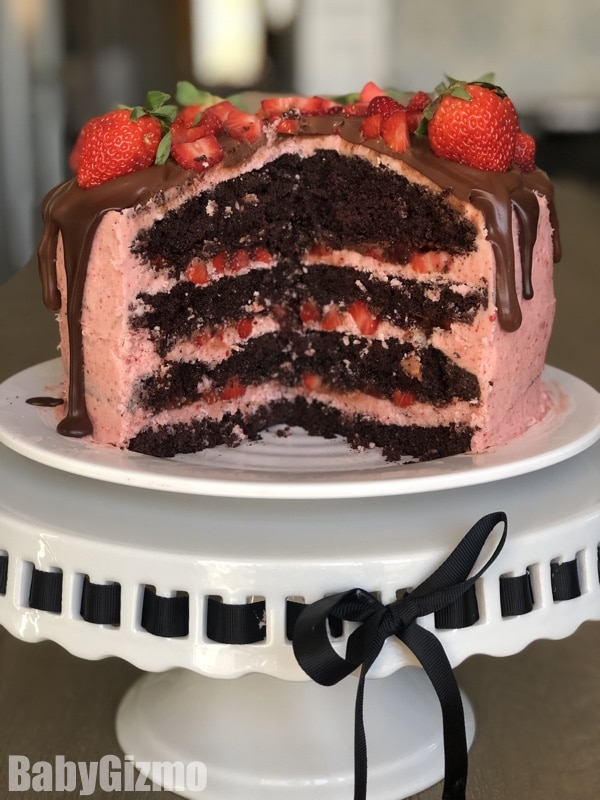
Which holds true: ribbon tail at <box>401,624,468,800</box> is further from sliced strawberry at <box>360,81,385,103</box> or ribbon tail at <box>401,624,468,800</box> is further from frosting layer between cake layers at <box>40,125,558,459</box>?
sliced strawberry at <box>360,81,385,103</box>

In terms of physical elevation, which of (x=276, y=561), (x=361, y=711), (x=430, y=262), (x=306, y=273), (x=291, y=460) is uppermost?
(x=430, y=262)

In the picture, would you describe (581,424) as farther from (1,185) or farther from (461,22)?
(461,22)

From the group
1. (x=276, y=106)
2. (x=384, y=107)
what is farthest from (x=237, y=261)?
(x=384, y=107)

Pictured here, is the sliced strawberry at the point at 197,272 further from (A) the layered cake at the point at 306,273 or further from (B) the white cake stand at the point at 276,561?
(B) the white cake stand at the point at 276,561

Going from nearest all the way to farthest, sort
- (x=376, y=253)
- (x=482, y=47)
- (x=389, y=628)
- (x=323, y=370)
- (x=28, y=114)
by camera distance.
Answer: (x=389, y=628) → (x=376, y=253) → (x=323, y=370) → (x=28, y=114) → (x=482, y=47)

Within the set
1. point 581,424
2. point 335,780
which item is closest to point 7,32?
point 581,424

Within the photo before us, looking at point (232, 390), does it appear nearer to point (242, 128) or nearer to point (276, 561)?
point (242, 128)

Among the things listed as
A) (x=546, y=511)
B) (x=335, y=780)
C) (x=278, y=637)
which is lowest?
(x=335, y=780)
